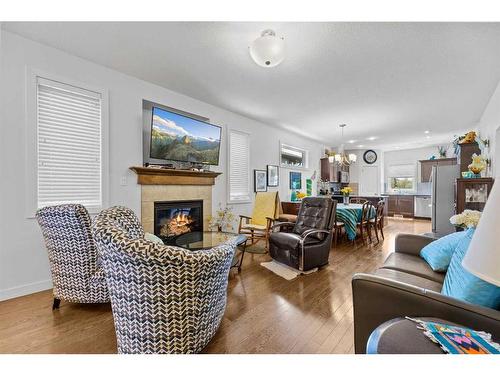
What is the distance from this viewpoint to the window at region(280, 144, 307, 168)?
640 cm

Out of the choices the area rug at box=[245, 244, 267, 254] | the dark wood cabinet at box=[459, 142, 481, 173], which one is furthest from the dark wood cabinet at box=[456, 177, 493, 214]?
the area rug at box=[245, 244, 267, 254]

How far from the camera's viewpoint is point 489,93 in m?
3.81

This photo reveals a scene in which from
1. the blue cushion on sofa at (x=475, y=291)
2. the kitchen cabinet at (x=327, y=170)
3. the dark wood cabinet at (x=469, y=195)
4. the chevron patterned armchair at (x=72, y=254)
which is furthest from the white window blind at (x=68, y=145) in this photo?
the kitchen cabinet at (x=327, y=170)

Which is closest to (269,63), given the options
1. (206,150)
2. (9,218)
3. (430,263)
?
(206,150)

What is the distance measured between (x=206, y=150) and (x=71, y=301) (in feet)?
8.78

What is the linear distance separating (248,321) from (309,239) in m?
1.56

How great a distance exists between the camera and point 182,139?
372 centimetres

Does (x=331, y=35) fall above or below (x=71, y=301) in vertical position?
above

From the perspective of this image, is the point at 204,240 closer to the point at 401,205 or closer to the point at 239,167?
the point at 239,167

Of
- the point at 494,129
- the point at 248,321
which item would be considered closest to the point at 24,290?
the point at 248,321

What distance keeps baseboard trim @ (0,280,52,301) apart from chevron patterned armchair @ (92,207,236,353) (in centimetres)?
186

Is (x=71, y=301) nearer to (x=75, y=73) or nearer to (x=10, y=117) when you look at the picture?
(x=10, y=117)

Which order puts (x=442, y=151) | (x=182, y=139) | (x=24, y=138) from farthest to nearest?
(x=442, y=151) → (x=182, y=139) → (x=24, y=138)

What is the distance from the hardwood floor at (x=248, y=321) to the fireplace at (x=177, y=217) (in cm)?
138
